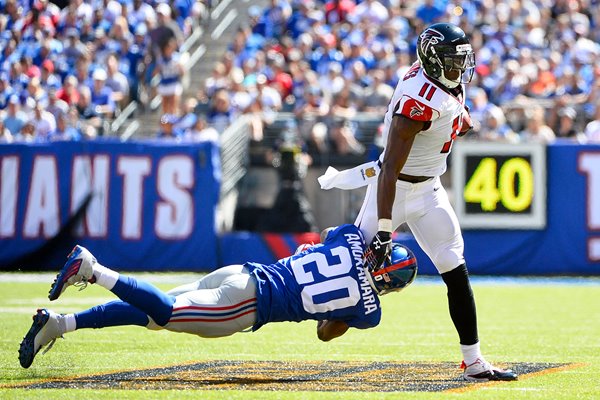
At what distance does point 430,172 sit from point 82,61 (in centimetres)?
1213

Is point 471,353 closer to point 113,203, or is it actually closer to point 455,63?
point 455,63

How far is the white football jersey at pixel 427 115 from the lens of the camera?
6.27 meters

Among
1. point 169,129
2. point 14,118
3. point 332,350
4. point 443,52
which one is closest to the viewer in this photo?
point 443,52

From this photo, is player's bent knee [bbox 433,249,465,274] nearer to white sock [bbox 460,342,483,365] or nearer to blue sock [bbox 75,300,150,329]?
white sock [bbox 460,342,483,365]

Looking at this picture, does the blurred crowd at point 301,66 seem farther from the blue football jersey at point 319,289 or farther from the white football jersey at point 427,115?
the blue football jersey at point 319,289

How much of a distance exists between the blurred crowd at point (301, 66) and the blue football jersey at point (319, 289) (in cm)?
871

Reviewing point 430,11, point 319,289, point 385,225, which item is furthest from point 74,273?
point 430,11

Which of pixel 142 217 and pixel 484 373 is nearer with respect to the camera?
pixel 484 373

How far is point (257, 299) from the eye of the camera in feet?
19.8

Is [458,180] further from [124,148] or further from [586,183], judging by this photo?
[124,148]

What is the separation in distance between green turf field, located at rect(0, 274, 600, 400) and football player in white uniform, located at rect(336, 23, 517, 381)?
16.9 inches

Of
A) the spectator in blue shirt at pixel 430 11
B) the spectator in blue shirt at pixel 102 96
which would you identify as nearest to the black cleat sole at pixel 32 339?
the spectator in blue shirt at pixel 102 96

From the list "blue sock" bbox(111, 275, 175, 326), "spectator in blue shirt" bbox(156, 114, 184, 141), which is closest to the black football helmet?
"blue sock" bbox(111, 275, 175, 326)

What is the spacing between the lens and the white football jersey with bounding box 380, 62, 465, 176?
20.6 ft
